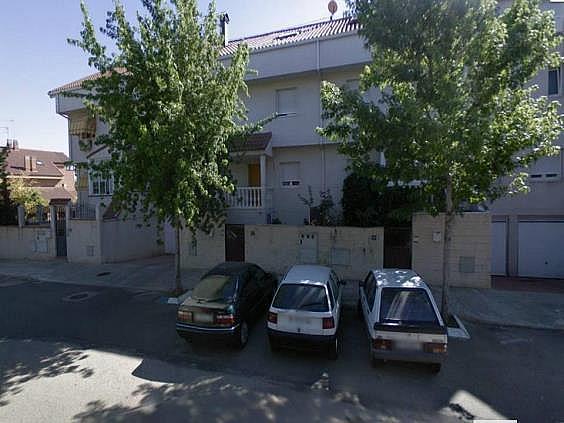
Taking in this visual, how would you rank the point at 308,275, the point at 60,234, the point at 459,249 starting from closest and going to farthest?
1. the point at 308,275
2. the point at 459,249
3. the point at 60,234

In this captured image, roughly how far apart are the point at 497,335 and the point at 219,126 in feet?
27.4

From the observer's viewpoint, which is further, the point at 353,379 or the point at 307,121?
the point at 307,121

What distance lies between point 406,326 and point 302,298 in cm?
176

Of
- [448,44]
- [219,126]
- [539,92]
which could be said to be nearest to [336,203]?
[219,126]

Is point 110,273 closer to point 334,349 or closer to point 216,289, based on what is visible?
point 216,289

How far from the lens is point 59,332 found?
22.7 feet

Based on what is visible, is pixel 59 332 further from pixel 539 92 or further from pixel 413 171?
pixel 539 92

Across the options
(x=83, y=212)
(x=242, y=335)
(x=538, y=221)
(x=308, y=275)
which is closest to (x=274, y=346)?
(x=242, y=335)

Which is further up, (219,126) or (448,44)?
(448,44)

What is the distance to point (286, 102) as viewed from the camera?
13.9 m

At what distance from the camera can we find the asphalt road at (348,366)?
436cm

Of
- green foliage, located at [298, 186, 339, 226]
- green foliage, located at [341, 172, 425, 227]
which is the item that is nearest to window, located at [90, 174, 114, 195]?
green foliage, located at [298, 186, 339, 226]

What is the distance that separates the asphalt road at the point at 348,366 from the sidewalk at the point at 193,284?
2.18ft

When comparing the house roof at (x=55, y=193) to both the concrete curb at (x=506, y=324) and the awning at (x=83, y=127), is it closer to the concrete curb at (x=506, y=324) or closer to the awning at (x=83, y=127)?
the awning at (x=83, y=127)
